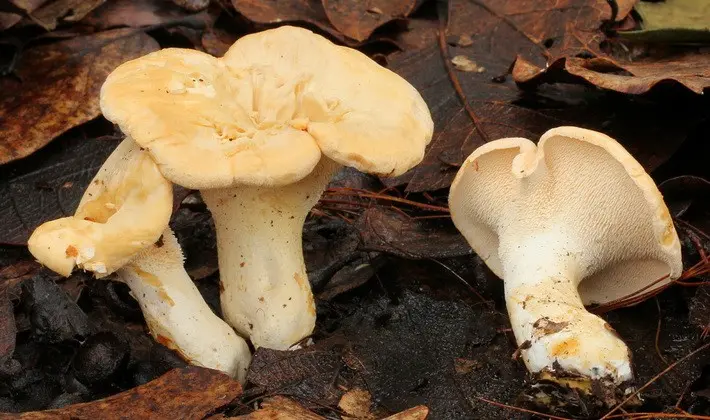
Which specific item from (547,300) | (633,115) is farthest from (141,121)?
(633,115)

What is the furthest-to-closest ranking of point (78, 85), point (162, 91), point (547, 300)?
1. point (78, 85)
2. point (547, 300)
3. point (162, 91)

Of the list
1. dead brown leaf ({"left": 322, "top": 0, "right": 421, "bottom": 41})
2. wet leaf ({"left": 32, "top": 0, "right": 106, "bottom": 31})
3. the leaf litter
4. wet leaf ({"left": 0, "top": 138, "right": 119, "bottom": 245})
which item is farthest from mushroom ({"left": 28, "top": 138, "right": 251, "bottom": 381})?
dead brown leaf ({"left": 322, "top": 0, "right": 421, "bottom": 41})

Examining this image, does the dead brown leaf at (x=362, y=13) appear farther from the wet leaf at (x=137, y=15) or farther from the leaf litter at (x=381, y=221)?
the wet leaf at (x=137, y=15)

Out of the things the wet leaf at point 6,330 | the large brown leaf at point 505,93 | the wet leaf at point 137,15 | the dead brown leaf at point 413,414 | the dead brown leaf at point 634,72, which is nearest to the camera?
the dead brown leaf at point 413,414

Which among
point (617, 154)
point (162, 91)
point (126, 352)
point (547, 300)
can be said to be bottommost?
point (126, 352)

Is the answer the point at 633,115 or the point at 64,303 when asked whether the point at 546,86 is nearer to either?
the point at 633,115

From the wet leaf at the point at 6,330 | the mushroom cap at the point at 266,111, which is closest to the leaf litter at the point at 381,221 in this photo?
the wet leaf at the point at 6,330

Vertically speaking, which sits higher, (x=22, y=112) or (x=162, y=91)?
(x=162, y=91)
